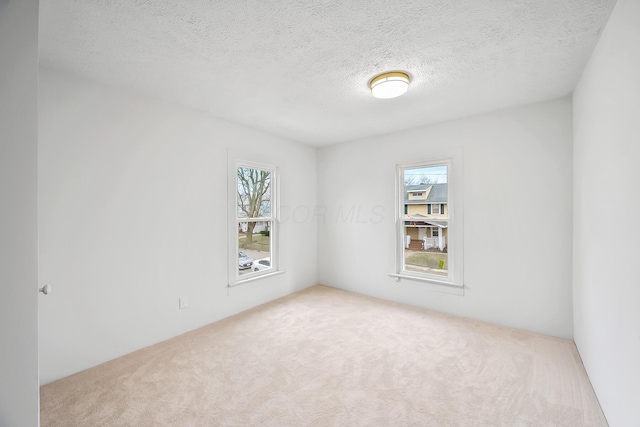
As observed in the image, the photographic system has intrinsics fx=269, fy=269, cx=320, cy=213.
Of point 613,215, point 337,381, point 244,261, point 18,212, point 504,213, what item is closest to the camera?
point 18,212

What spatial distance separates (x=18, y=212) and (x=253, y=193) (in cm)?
274

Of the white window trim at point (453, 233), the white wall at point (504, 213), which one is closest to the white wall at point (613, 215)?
the white wall at point (504, 213)

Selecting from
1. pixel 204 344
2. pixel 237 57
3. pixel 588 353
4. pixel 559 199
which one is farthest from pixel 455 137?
pixel 204 344

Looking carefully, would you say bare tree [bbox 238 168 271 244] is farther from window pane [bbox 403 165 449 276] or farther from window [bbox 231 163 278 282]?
window pane [bbox 403 165 449 276]

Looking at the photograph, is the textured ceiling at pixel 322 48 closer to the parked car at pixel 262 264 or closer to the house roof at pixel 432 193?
the house roof at pixel 432 193

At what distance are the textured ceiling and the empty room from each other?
18 millimetres

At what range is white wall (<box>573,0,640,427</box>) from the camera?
1321 mm

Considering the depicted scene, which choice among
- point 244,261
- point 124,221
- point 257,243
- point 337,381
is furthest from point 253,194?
point 337,381

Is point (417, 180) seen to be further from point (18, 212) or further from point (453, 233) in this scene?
point (18, 212)

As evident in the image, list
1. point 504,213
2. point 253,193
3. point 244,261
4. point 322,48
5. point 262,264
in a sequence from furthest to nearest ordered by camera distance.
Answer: point 262,264
point 253,193
point 244,261
point 504,213
point 322,48

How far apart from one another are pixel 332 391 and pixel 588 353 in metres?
2.03

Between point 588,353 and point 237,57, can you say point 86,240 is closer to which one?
point 237,57

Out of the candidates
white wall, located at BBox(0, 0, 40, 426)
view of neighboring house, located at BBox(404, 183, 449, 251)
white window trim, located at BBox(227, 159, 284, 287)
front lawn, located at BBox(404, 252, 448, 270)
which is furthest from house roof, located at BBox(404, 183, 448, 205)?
white wall, located at BBox(0, 0, 40, 426)

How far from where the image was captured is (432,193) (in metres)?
3.58
